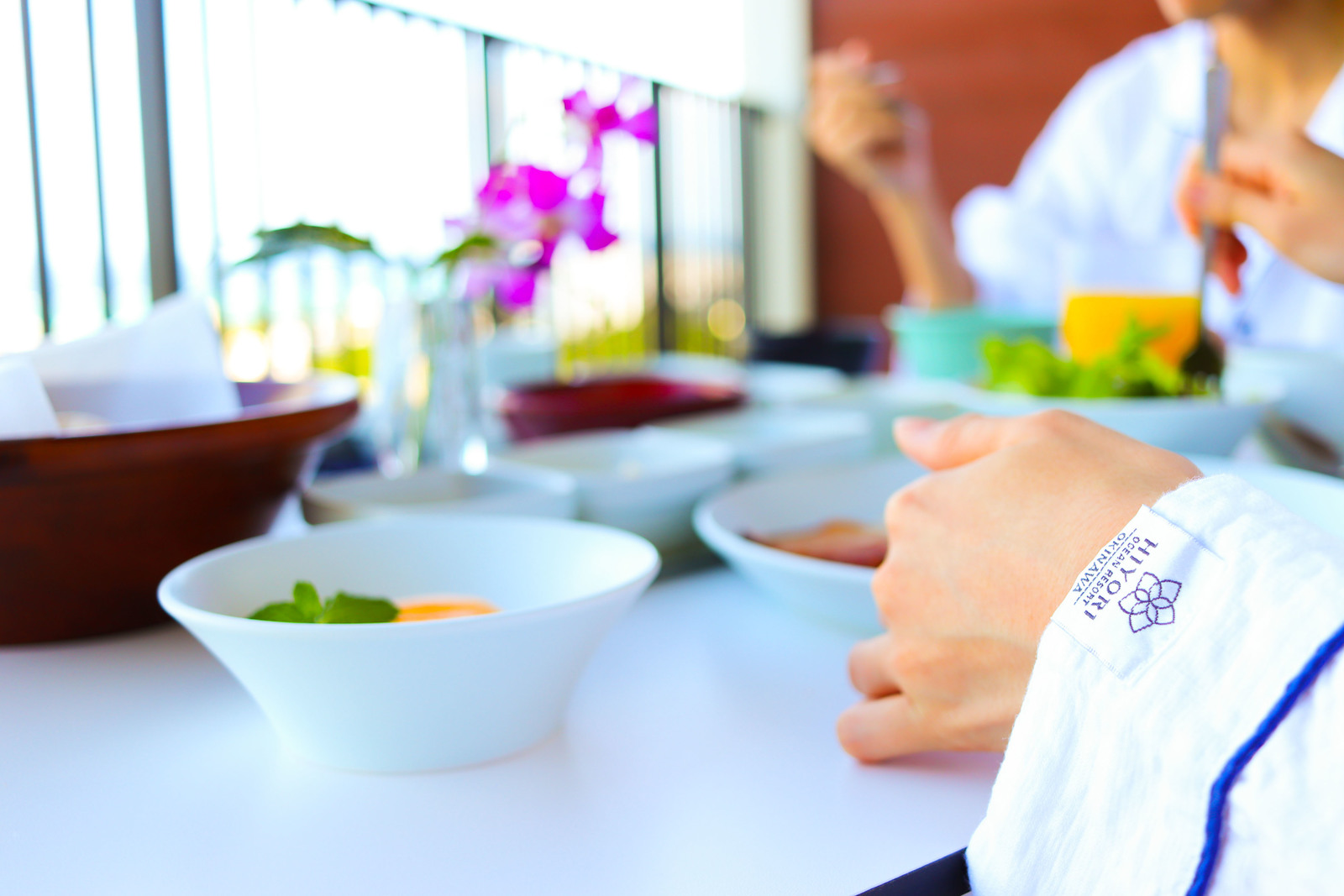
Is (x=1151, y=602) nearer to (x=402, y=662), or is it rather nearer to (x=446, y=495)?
(x=402, y=662)

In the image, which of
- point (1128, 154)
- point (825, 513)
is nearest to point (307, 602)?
point (825, 513)

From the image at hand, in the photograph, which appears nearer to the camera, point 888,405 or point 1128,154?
point 888,405

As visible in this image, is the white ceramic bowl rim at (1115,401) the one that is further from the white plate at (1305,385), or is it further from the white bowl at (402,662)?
the white bowl at (402,662)

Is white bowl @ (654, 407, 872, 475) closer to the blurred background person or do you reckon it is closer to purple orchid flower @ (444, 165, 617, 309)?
purple orchid flower @ (444, 165, 617, 309)

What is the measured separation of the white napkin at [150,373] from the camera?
0.60 meters

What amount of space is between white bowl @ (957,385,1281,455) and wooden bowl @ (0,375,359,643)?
1.64ft

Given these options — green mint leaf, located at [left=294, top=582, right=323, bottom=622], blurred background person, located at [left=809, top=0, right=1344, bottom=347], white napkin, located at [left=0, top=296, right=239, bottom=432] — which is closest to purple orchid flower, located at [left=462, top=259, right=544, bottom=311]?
white napkin, located at [left=0, top=296, right=239, bottom=432]

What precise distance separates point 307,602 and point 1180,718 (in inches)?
12.0

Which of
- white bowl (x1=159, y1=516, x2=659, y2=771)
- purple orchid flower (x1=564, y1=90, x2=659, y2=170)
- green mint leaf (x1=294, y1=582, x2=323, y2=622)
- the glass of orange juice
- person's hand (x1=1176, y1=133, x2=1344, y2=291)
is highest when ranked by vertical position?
purple orchid flower (x1=564, y1=90, x2=659, y2=170)

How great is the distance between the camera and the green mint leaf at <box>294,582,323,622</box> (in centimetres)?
38

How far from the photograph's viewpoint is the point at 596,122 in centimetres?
83

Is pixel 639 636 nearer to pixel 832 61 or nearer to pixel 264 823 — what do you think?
pixel 264 823

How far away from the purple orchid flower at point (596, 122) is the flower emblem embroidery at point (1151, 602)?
24.7 inches

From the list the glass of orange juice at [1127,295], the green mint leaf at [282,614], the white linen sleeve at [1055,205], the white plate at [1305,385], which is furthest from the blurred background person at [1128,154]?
the green mint leaf at [282,614]
